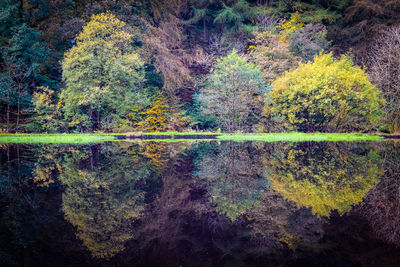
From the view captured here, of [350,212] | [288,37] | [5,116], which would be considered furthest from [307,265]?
[288,37]

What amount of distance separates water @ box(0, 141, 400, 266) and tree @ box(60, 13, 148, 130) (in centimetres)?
1458

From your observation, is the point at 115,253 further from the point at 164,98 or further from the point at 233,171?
the point at 164,98

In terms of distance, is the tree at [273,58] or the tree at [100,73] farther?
the tree at [273,58]

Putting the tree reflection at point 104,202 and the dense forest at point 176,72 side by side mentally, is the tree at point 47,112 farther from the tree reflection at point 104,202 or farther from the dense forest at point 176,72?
the tree reflection at point 104,202

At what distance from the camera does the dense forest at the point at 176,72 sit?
1955cm

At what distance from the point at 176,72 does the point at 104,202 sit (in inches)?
886

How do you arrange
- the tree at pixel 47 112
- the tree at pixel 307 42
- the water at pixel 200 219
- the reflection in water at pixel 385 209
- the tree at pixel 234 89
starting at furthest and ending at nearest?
1. the tree at pixel 307 42
2. the tree at pixel 234 89
3. the tree at pixel 47 112
4. the reflection in water at pixel 385 209
5. the water at pixel 200 219

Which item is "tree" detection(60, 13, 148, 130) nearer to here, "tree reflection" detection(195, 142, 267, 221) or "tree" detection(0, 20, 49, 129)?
"tree" detection(0, 20, 49, 129)

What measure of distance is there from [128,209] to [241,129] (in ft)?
64.5

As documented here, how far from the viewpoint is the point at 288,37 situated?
27656 millimetres

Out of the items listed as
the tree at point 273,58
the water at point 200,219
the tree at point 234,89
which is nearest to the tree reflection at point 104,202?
the water at point 200,219

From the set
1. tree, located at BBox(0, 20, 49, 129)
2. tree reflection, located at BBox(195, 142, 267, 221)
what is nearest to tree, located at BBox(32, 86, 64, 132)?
tree, located at BBox(0, 20, 49, 129)

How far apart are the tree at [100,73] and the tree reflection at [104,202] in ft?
44.5

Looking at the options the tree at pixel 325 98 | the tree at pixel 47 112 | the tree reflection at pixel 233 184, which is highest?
the tree reflection at pixel 233 184
